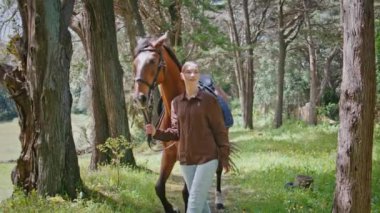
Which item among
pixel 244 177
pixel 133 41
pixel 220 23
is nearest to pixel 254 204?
pixel 244 177

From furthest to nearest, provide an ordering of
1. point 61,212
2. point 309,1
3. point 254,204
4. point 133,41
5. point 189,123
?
point 309,1
point 133,41
point 254,204
point 61,212
point 189,123

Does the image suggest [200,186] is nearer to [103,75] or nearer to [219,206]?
[219,206]

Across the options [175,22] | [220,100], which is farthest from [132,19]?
[220,100]

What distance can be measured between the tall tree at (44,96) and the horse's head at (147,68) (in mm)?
1362

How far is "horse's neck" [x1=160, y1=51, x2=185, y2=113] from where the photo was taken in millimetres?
6477

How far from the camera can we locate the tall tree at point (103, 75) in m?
10.2

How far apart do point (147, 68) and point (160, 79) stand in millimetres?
378

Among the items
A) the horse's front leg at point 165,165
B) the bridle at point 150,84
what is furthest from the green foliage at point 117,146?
the bridle at point 150,84

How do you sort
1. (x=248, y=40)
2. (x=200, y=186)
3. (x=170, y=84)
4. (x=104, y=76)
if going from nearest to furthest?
(x=200, y=186) → (x=170, y=84) → (x=104, y=76) → (x=248, y=40)

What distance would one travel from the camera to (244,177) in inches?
422

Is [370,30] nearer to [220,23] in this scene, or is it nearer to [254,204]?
[254,204]

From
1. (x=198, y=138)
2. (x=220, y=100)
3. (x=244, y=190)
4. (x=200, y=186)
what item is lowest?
(x=244, y=190)

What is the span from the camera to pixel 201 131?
16.8 ft

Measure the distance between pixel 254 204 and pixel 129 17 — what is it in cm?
1178
